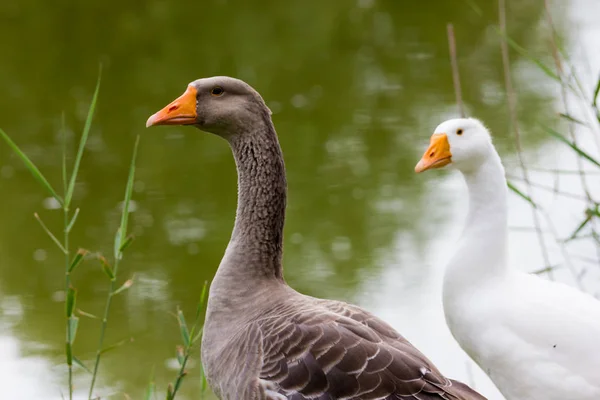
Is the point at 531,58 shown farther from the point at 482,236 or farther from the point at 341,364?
the point at 341,364

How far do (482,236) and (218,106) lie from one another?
1198mm

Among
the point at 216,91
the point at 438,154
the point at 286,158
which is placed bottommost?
the point at 438,154

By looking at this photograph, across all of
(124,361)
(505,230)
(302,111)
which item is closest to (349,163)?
(302,111)

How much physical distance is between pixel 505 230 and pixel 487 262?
176 mm

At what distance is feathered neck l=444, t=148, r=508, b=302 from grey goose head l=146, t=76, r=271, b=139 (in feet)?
3.13

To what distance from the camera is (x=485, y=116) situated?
11.4 metres

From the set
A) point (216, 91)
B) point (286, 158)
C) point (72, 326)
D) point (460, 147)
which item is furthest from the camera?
point (286, 158)

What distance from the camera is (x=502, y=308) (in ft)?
12.0

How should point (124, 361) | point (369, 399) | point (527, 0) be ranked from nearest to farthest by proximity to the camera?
point (369, 399)
point (124, 361)
point (527, 0)

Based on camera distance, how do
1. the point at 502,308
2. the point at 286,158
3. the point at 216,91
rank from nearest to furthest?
the point at 502,308 < the point at 216,91 < the point at 286,158

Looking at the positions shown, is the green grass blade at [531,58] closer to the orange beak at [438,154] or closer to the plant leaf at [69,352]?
the orange beak at [438,154]

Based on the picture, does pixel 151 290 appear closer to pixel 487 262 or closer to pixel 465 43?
pixel 487 262

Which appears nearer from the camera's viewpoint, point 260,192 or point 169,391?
point 169,391

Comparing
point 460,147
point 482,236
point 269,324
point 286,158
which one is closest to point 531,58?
point 460,147
